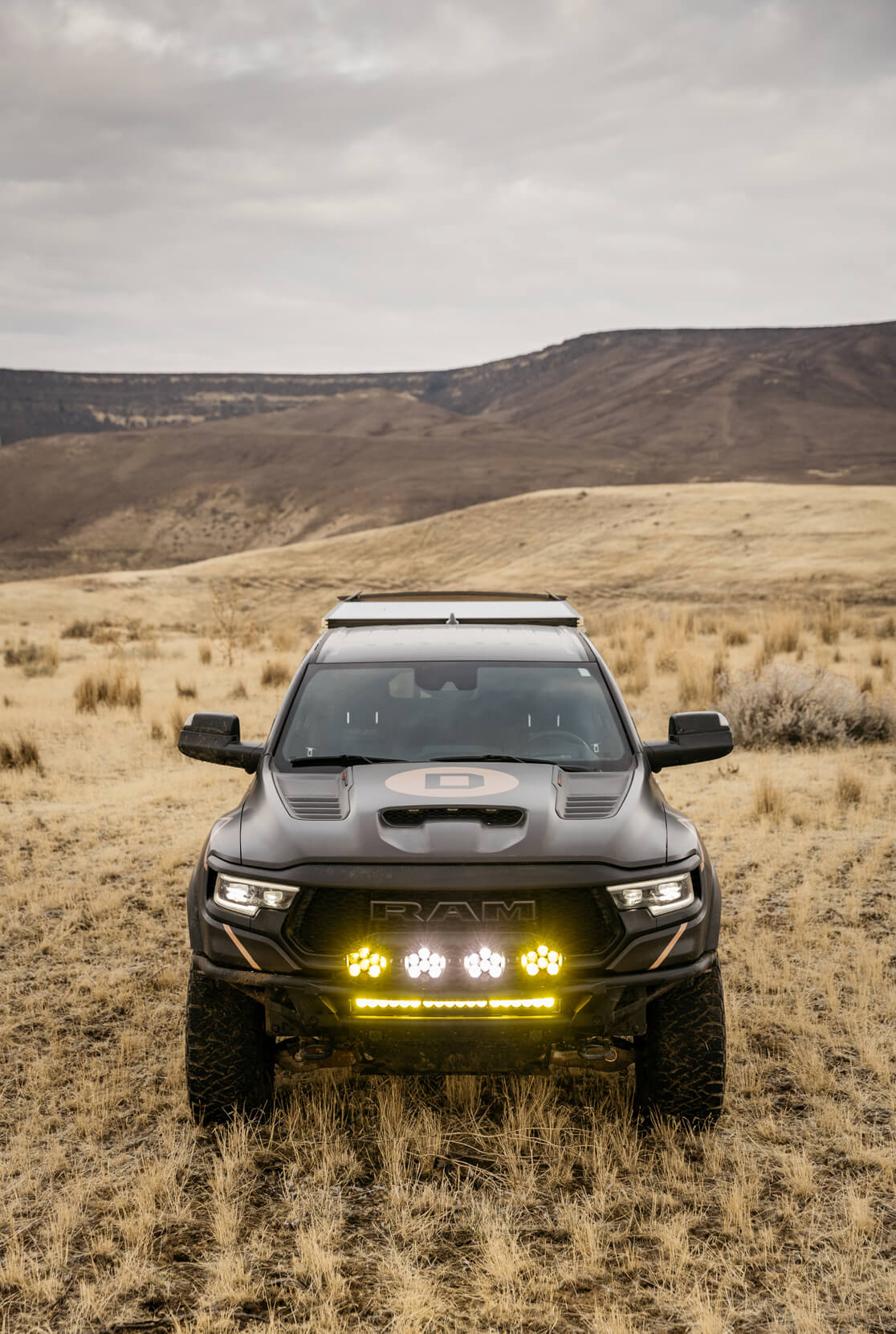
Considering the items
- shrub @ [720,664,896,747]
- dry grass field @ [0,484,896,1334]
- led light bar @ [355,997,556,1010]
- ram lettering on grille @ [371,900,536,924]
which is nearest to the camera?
dry grass field @ [0,484,896,1334]

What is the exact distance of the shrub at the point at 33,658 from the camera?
729 inches

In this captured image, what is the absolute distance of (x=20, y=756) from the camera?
10.7 meters

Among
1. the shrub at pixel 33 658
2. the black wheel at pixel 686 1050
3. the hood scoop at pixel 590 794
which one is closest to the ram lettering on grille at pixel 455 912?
the hood scoop at pixel 590 794

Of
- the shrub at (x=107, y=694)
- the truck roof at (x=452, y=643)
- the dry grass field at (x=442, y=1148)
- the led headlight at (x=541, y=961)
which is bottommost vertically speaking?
the shrub at (x=107, y=694)

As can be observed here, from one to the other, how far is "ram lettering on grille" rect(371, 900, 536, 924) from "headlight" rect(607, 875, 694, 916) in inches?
→ 11.0

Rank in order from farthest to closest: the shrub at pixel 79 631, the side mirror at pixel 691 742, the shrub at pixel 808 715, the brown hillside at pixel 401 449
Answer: the brown hillside at pixel 401 449, the shrub at pixel 79 631, the shrub at pixel 808 715, the side mirror at pixel 691 742

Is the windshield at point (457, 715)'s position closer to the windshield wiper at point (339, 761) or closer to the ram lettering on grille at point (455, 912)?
the windshield wiper at point (339, 761)

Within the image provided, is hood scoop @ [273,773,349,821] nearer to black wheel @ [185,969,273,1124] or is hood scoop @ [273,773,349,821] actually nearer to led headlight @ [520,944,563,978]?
black wheel @ [185,969,273,1124]

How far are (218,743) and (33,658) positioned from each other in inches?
679

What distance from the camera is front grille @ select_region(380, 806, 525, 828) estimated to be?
3.63 m

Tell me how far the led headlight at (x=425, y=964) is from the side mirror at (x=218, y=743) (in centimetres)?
141

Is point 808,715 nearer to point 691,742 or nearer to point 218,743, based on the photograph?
point 691,742

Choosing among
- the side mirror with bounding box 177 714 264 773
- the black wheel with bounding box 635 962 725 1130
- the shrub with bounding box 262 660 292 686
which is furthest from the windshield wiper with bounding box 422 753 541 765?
the shrub with bounding box 262 660 292 686

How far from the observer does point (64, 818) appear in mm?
8867
